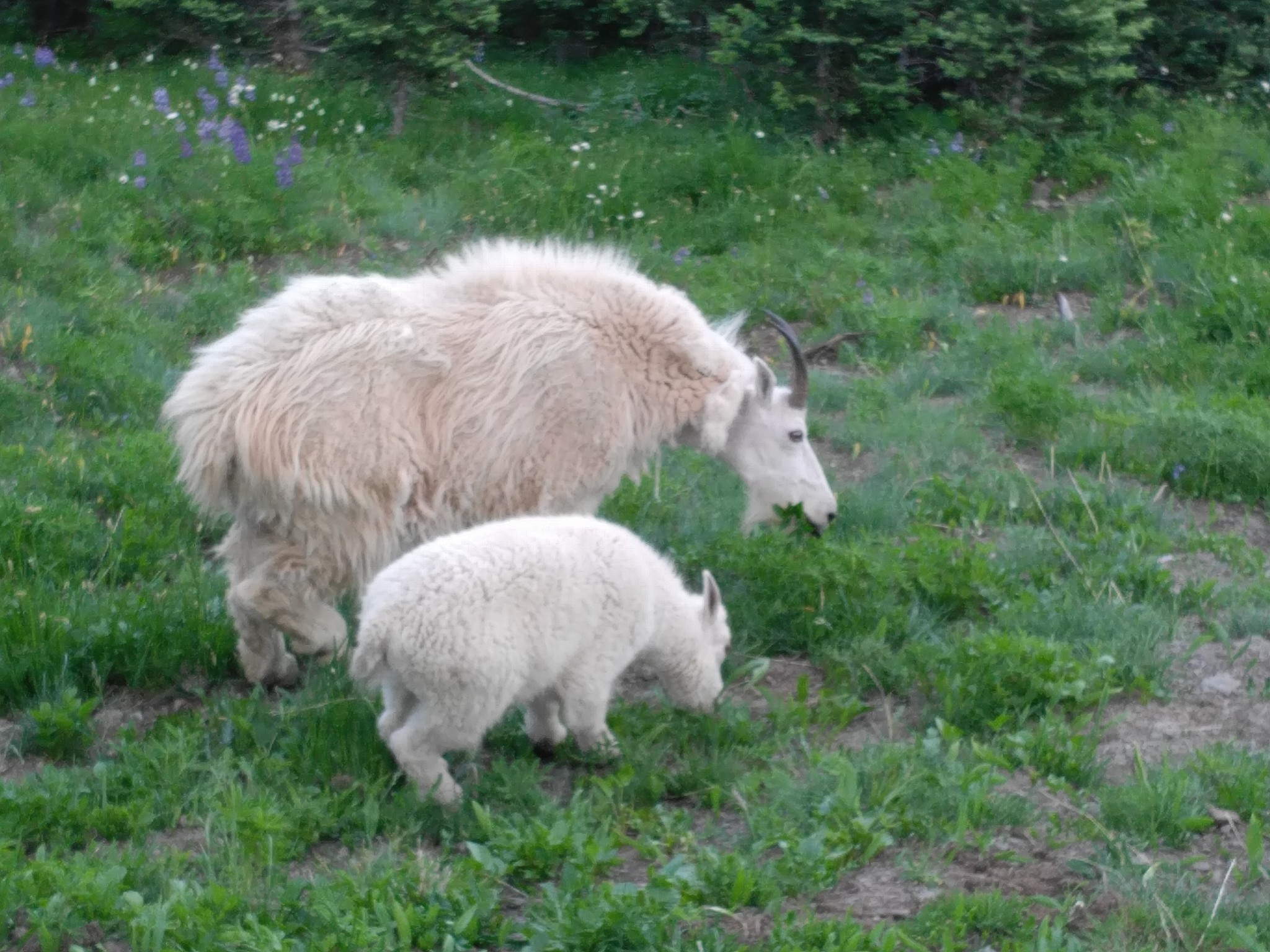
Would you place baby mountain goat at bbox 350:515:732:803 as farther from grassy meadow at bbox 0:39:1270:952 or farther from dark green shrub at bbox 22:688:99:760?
dark green shrub at bbox 22:688:99:760

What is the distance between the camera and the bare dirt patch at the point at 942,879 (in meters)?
3.99

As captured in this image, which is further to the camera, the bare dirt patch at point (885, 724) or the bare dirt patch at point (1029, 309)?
the bare dirt patch at point (1029, 309)

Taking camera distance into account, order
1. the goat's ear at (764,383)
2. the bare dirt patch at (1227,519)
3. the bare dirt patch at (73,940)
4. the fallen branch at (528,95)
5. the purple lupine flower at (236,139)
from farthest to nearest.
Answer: the fallen branch at (528,95)
the purple lupine flower at (236,139)
the bare dirt patch at (1227,519)
the goat's ear at (764,383)
the bare dirt patch at (73,940)

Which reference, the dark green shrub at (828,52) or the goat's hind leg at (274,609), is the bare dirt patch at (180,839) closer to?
the goat's hind leg at (274,609)

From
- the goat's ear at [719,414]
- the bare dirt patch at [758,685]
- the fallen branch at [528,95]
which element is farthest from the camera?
the fallen branch at [528,95]

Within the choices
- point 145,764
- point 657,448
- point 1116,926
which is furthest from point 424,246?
point 1116,926

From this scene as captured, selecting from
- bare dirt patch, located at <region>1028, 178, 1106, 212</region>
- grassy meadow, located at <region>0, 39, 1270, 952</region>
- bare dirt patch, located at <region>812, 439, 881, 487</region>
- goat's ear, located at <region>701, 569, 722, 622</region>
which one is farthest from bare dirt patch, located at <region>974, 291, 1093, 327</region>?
goat's ear, located at <region>701, 569, 722, 622</region>

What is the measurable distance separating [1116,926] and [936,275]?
651cm

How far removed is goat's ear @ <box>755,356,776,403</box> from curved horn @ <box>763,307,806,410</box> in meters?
0.09

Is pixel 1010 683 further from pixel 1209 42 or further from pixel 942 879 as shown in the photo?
pixel 1209 42

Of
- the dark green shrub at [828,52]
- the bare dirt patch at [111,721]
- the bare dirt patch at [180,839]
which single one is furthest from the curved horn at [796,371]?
the dark green shrub at [828,52]

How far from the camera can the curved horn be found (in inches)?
243

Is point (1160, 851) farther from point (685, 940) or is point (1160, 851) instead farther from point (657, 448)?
point (657, 448)

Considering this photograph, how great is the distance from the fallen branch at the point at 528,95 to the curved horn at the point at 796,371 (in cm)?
A: 655
